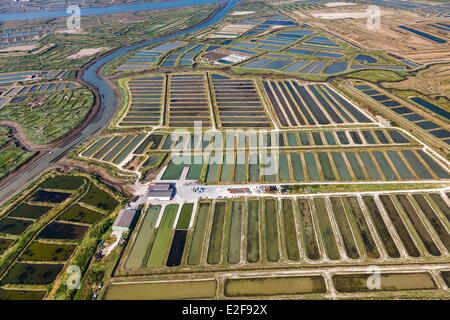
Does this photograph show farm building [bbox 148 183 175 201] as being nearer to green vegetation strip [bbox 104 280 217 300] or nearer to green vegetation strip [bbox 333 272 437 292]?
green vegetation strip [bbox 104 280 217 300]

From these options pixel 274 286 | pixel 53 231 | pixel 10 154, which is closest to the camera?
pixel 274 286

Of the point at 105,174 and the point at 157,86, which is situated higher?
the point at 157,86

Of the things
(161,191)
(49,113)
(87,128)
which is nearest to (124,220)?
(161,191)

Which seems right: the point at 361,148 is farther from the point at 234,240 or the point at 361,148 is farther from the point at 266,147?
the point at 234,240

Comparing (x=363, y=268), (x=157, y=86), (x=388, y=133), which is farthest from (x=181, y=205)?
(x=157, y=86)

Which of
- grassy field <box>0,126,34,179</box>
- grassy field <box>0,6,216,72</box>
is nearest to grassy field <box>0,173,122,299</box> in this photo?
grassy field <box>0,126,34,179</box>

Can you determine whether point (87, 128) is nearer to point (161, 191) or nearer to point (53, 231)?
point (53, 231)
